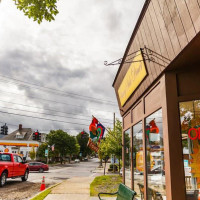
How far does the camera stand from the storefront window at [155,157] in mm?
5168

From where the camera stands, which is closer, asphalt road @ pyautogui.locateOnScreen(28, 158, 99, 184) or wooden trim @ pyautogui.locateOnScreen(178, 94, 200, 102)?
wooden trim @ pyautogui.locateOnScreen(178, 94, 200, 102)

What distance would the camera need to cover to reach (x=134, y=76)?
23.7 feet

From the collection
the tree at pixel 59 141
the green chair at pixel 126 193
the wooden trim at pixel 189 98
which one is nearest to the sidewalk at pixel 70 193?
the green chair at pixel 126 193

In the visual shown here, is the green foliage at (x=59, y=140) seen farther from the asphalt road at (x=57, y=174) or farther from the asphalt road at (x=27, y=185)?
the asphalt road at (x=27, y=185)

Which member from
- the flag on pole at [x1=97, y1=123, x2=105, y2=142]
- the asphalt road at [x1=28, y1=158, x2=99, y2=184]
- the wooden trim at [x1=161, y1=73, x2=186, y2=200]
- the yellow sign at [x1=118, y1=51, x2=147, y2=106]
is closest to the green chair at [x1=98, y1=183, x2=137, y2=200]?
the wooden trim at [x1=161, y1=73, x2=186, y2=200]

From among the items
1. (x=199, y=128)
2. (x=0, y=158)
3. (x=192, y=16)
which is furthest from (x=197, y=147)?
(x=0, y=158)

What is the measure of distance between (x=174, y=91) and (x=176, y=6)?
5.96 ft

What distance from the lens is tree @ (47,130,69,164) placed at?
2370 inches

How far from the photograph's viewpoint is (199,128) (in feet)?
14.8

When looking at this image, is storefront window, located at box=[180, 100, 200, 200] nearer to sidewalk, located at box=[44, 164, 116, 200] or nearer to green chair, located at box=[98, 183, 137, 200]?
green chair, located at box=[98, 183, 137, 200]

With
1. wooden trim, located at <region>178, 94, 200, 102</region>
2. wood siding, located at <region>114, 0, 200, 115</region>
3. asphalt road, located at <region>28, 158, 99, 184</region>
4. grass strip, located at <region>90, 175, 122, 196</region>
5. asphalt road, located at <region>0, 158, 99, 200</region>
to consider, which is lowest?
asphalt road, located at <region>28, 158, 99, 184</region>

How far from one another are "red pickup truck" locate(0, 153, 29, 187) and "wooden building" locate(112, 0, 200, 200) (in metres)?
9.06

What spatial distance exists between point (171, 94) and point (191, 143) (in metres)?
1.16

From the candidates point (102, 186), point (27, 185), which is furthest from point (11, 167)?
point (102, 186)
